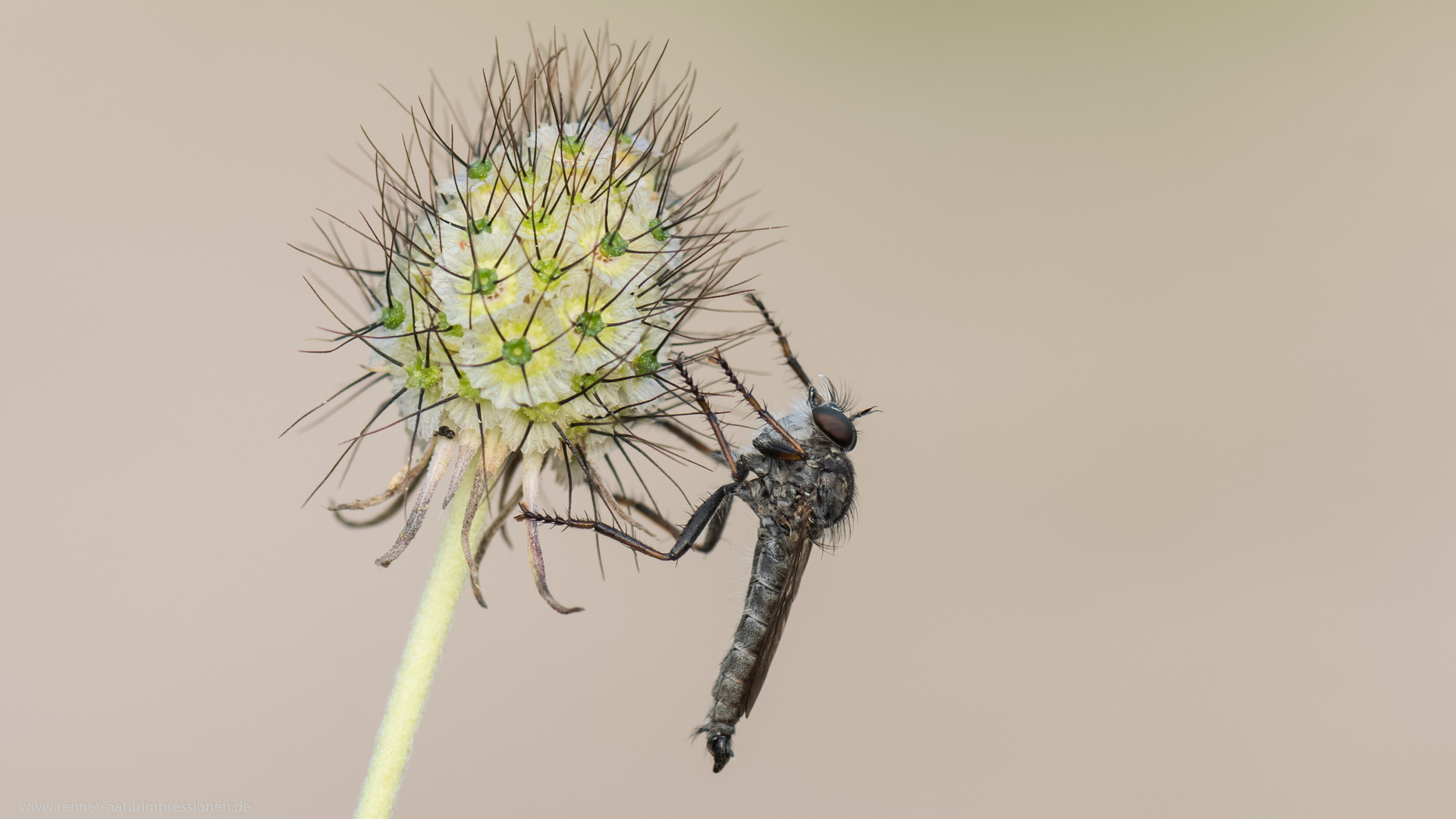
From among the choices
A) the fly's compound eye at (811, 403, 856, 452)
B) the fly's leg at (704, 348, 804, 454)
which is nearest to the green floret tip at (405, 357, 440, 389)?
the fly's leg at (704, 348, 804, 454)

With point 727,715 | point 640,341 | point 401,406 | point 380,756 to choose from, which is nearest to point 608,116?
point 640,341

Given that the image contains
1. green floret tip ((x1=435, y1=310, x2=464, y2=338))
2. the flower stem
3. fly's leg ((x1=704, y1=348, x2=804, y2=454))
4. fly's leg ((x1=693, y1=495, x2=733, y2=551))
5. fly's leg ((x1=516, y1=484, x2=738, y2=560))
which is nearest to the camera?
the flower stem

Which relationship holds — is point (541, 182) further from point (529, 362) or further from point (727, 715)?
point (727, 715)

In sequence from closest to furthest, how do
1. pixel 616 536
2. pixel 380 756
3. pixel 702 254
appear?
pixel 380 756 < pixel 702 254 < pixel 616 536

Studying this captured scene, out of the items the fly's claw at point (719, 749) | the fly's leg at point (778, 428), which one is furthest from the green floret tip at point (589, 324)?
the fly's claw at point (719, 749)

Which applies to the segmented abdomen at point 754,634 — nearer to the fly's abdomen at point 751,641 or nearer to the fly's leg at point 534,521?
the fly's abdomen at point 751,641

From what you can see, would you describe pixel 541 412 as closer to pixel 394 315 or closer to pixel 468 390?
pixel 468 390

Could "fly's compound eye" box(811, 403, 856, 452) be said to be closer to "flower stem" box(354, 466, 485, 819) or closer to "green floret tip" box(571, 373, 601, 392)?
"green floret tip" box(571, 373, 601, 392)

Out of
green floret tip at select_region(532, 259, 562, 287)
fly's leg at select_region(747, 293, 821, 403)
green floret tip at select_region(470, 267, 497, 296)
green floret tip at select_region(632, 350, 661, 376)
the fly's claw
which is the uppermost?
fly's leg at select_region(747, 293, 821, 403)
